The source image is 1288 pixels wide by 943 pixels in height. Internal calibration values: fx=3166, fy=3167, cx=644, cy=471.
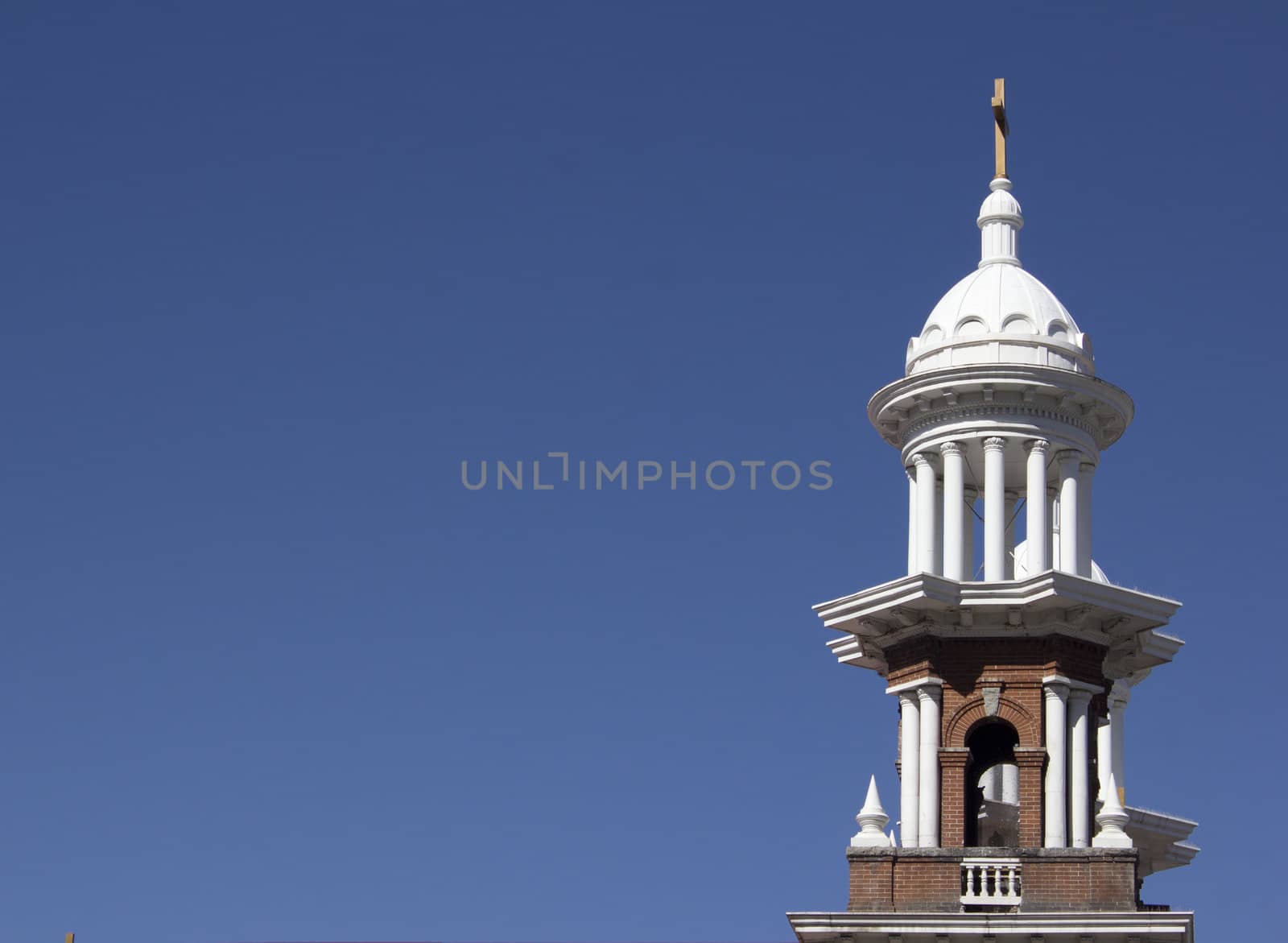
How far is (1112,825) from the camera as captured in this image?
6819 cm

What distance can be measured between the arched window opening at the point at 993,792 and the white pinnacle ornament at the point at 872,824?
1967 mm

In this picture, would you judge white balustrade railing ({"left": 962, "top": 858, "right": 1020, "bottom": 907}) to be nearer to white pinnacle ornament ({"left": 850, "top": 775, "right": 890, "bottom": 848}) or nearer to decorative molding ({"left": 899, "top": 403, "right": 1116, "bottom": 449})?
white pinnacle ornament ({"left": 850, "top": 775, "right": 890, "bottom": 848})

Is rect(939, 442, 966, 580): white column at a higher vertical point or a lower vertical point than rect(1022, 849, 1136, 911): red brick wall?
higher

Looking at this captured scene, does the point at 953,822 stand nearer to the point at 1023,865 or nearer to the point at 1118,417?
the point at 1023,865

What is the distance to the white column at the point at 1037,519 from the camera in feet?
235

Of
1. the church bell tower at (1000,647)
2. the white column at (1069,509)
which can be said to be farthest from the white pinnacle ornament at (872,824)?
the white column at (1069,509)

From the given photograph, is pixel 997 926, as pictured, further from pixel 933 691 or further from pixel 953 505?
pixel 953 505

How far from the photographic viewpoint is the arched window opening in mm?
70625

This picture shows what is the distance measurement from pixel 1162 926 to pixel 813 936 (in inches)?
289

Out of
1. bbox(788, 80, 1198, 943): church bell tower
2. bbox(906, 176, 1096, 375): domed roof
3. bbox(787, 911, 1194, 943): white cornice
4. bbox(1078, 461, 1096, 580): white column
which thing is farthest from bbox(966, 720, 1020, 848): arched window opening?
bbox(906, 176, 1096, 375): domed roof

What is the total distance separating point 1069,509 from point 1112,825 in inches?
320

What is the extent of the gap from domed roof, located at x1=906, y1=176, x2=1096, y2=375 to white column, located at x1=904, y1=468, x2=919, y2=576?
2.51 m

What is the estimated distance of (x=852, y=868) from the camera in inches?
2689

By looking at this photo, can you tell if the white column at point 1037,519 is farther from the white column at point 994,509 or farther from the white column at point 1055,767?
the white column at point 1055,767
